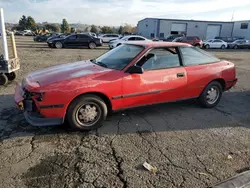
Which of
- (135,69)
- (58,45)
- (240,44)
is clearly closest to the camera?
(135,69)

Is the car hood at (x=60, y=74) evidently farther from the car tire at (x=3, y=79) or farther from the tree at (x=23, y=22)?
the tree at (x=23, y=22)

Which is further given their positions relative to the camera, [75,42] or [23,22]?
[23,22]

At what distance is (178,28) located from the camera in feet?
161

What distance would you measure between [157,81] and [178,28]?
4835cm

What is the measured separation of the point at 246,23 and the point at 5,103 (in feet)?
166

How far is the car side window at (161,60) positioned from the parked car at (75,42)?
18210mm

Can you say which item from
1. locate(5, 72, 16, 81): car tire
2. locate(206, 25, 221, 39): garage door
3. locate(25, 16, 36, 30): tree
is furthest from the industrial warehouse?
locate(5, 72, 16, 81): car tire

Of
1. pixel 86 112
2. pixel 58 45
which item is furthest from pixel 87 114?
pixel 58 45

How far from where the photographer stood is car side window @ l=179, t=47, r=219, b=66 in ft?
15.3

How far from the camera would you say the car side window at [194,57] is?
4.65 meters

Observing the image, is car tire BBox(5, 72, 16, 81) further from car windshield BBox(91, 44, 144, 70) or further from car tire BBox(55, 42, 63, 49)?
car tire BBox(55, 42, 63, 49)

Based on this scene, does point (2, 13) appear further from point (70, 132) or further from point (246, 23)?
point (246, 23)

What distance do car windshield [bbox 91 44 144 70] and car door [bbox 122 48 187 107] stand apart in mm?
233

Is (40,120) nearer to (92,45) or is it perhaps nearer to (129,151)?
(129,151)
